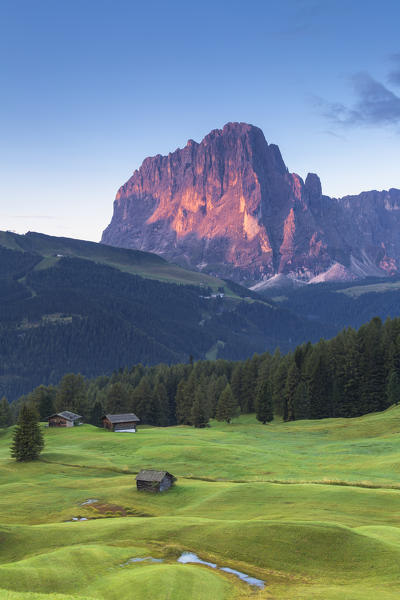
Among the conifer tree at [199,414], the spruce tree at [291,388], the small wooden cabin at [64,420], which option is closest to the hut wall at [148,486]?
the small wooden cabin at [64,420]

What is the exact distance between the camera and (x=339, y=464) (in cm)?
7381

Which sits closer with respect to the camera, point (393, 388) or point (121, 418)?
point (393, 388)

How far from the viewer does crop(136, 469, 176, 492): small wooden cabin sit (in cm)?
6119

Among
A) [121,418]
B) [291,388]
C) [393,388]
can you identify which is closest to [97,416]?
[121,418]

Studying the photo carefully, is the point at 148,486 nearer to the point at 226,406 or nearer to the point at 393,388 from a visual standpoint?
the point at 393,388

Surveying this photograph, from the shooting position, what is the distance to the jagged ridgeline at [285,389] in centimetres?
12812

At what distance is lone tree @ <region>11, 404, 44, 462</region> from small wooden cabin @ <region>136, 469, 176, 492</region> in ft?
103

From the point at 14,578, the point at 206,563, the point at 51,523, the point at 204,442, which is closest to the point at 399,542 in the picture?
the point at 206,563

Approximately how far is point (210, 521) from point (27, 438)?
5082 centimetres

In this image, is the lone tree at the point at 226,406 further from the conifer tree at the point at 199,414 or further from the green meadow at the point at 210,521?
the green meadow at the point at 210,521

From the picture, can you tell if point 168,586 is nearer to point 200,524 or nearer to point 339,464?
point 200,524

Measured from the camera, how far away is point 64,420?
13150 cm

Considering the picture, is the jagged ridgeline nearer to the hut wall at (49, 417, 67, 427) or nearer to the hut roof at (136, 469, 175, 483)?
the hut wall at (49, 417, 67, 427)

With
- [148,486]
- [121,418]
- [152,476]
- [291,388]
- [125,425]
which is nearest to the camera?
[152,476]
